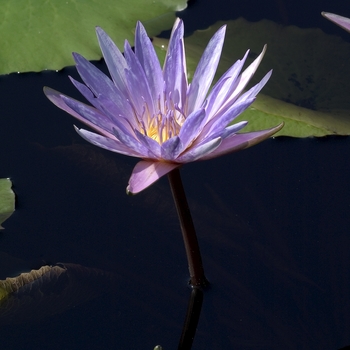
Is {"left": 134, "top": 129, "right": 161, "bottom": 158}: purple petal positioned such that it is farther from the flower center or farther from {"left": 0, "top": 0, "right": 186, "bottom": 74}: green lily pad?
{"left": 0, "top": 0, "right": 186, "bottom": 74}: green lily pad

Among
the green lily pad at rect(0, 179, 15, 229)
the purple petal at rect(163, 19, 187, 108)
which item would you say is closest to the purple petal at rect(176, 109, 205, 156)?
the purple petal at rect(163, 19, 187, 108)

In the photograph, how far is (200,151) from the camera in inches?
52.9

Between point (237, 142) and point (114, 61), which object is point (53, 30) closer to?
point (114, 61)

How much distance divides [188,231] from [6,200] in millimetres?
728

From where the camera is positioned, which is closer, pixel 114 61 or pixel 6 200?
pixel 114 61

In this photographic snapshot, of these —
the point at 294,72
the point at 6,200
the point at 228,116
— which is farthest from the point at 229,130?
the point at 294,72

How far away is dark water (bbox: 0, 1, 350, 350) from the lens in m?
1.74

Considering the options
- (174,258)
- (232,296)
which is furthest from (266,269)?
(174,258)

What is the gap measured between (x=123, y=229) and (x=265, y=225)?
0.51m

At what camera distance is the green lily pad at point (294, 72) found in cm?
219

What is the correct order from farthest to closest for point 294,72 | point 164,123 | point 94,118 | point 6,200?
point 294,72 < point 6,200 < point 164,123 < point 94,118

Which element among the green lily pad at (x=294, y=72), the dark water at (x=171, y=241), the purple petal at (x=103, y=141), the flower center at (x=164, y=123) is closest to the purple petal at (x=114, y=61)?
the flower center at (x=164, y=123)

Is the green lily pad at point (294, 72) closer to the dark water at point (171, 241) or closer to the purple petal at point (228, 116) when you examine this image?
the dark water at point (171, 241)

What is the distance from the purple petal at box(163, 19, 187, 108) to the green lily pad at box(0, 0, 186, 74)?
0.92m
